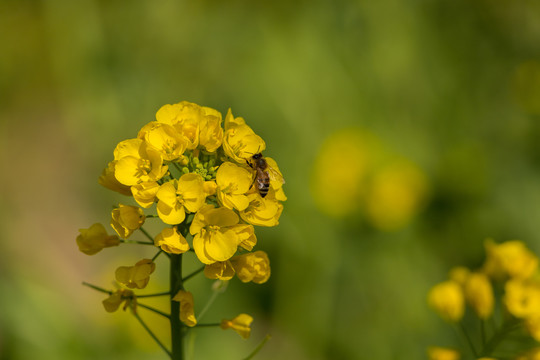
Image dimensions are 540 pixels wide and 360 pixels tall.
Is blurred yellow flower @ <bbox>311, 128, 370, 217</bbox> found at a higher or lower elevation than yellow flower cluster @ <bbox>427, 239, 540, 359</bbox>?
lower

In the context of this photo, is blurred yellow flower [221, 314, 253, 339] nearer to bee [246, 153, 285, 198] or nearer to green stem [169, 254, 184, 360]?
green stem [169, 254, 184, 360]

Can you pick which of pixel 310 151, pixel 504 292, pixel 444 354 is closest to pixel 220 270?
pixel 444 354

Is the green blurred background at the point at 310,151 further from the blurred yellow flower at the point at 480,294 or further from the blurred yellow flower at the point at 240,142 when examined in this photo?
the blurred yellow flower at the point at 240,142

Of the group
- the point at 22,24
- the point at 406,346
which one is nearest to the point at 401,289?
the point at 406,346

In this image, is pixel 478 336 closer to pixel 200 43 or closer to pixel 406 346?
pixel 406 346

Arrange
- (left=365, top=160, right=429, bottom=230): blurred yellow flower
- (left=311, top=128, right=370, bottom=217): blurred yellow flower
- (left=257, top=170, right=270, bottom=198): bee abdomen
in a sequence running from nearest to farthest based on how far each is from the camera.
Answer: (left=257, top=170, right=270, bottom=198): bee abdomen, (left=365, top=160, right=429, bottom=230): blurred yellow flower, (left=311, top=128, right=370, bottom=217): blurred yellow flower

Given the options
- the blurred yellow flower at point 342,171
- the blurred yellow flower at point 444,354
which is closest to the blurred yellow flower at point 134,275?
the blurred yellow flower at point 444,354

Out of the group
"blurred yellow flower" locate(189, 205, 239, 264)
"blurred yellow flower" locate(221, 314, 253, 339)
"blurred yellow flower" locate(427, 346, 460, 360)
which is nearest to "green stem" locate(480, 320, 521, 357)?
"blurred yellow flower" locate(427, 346, 460, 360)
